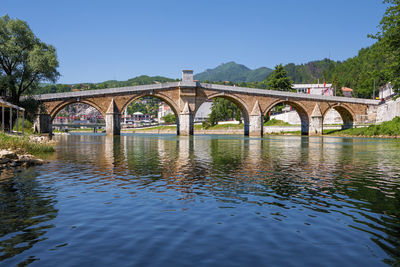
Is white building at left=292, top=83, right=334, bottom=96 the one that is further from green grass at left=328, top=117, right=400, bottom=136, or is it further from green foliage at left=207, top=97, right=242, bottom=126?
green grass at left=328, top=117, right=400, bottom=136

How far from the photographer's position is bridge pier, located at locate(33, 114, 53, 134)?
116 ft

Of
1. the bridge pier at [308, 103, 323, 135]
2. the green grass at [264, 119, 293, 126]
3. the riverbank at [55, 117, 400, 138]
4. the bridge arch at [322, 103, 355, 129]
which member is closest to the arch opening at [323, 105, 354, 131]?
the bridge arch at [322, 103, 355, 129]

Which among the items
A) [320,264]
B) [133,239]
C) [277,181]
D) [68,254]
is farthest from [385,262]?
[277,181]

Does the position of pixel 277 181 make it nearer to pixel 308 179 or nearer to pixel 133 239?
pixel 308 179

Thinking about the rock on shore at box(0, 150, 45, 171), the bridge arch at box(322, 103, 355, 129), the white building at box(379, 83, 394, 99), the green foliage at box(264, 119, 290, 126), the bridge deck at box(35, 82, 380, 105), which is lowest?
the rock on shore at box(0, 150, 45, 171)

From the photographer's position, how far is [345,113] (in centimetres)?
5528

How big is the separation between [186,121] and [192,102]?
2.71 meters

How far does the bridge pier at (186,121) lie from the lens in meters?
43.3

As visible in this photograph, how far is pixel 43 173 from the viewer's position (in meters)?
9.30

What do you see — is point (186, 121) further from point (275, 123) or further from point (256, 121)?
point (275, 123)

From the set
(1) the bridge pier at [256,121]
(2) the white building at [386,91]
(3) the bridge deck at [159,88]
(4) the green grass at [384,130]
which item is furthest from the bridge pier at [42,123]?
(2) the white building at [386,91]

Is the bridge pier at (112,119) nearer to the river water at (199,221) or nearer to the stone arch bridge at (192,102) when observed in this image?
the stone arch bridge at (192,102)

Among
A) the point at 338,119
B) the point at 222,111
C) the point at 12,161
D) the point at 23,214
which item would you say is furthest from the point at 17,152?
the point at 222,111

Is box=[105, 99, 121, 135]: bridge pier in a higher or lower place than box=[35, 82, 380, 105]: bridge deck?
lower
